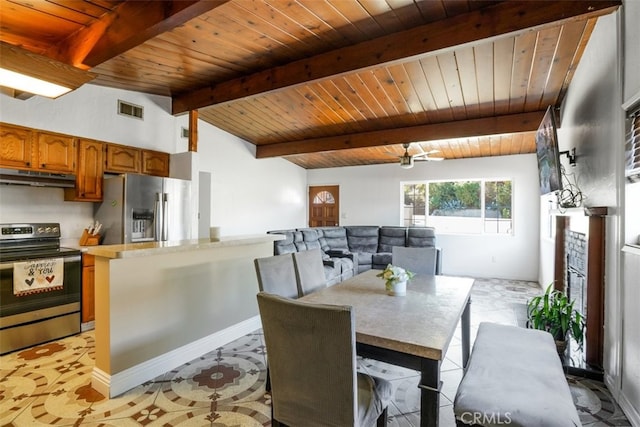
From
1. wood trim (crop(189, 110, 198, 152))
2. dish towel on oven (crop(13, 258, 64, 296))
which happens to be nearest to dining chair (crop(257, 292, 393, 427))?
dish towel on oven (crop(13, 258, 64, 296))

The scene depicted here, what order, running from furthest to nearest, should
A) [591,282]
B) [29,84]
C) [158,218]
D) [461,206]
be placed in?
[461,206], [158,218], [591,282], [29,84]

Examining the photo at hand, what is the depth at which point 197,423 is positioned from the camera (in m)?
1.83

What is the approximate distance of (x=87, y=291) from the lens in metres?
3.29

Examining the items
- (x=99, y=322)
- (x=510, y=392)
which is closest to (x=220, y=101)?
(x=99, y=322)

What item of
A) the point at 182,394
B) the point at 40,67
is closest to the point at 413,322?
the point at 182,394

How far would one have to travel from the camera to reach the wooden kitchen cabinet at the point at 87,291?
327 centimetres

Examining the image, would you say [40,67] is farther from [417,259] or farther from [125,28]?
[417,259]

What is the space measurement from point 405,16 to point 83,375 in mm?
3781

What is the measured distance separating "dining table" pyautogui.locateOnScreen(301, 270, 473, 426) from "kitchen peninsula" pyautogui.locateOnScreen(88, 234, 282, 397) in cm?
126

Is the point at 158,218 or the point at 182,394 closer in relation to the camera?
the point at 182,394

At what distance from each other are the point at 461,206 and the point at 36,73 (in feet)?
22.1

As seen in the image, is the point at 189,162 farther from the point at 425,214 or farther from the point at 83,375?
the point at 425,214

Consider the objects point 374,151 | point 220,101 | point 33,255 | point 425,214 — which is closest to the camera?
point 33,255

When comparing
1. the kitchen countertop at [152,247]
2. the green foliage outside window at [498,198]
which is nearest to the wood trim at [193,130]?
the kitchen countertop at [152,247]
